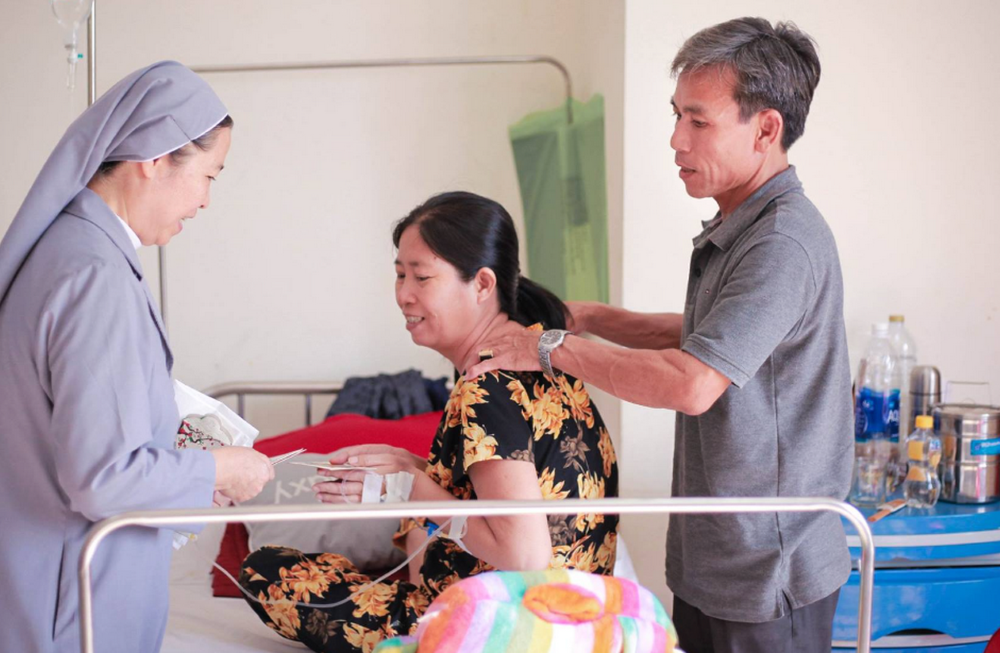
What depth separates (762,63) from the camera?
153 cm

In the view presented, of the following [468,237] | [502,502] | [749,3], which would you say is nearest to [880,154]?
[749,3]

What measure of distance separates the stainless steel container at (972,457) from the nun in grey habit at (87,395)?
1.72 meters

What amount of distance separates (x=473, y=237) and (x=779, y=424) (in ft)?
1.94

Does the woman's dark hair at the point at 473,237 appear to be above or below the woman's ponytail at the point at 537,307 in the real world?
above

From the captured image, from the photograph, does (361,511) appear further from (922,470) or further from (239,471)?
(922,470)

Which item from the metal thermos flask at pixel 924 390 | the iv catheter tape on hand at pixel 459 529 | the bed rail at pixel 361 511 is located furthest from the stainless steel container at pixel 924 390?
the bed rail at pixel 361 511

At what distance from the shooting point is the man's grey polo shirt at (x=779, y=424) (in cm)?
147

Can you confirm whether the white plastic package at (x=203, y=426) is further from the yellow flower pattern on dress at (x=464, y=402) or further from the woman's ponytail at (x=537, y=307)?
the woman's ponytail at (x=537, y=307)

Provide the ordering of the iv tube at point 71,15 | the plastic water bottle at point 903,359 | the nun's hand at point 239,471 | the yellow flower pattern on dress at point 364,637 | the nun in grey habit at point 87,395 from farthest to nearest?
the plastic water bottle at point 903,359
the iv tube at point 71,15
the yellow flower pattern on dress at point 364,637
the nun's hand at point 239,471
the nun in grey habit at point 87,395

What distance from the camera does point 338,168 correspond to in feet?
11.1

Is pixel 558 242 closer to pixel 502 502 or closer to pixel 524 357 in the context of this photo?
pixel 524 357

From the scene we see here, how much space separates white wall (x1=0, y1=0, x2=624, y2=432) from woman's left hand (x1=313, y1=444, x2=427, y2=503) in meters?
1.79

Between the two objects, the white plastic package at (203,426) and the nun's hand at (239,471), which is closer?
the nun's hand at (239,471)

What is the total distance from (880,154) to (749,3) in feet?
1.71
